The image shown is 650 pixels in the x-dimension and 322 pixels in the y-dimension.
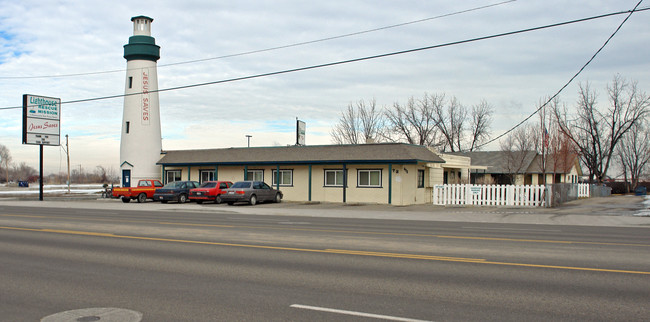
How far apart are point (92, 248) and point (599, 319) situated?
10269 millimetres

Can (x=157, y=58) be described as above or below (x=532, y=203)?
above

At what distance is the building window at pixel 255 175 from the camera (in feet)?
129

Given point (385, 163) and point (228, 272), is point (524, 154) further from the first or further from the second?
point (228, 272)

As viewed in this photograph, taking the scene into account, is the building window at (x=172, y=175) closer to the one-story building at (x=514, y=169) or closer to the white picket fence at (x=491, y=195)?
the white picket fence at (x=491, y=195)

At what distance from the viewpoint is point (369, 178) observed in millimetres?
34625

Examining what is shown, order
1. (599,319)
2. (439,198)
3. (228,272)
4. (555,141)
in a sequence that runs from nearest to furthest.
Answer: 1. (599,319)
2. (228,272)
3. (439,198)
4. (555,141)

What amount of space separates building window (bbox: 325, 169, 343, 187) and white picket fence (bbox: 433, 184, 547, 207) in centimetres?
670

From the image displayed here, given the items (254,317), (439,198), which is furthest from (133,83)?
(254,317)

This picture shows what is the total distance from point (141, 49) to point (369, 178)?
23.9 meters

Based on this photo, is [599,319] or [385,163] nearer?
[599,319]

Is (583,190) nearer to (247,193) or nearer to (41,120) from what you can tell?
(247,193)

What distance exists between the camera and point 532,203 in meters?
30.4

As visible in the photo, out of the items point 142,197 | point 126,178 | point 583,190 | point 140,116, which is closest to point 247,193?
point 142,197

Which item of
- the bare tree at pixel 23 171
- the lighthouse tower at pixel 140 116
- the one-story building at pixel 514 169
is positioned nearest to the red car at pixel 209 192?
the lighthouse tower at pixel 140 116
